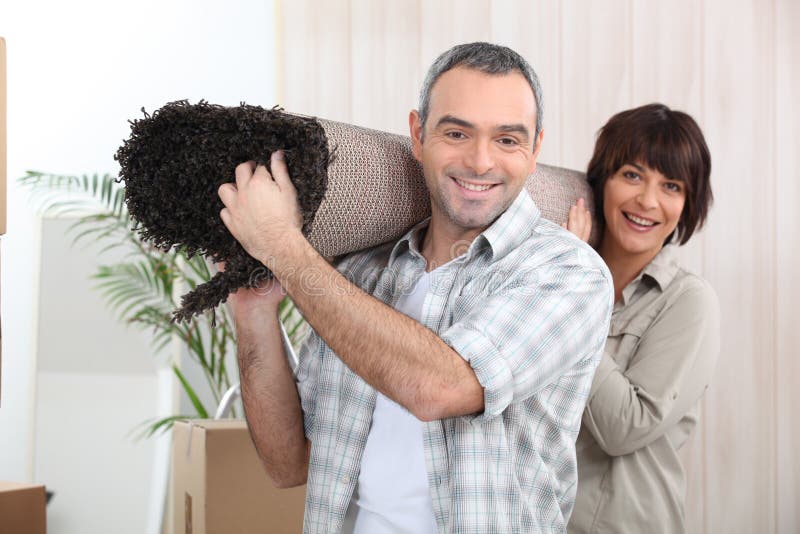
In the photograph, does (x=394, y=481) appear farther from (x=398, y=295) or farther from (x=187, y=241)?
(x=187, y=241)

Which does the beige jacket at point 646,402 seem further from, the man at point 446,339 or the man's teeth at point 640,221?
the man at point 446,339

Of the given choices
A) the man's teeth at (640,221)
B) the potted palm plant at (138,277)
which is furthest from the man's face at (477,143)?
the potted palm plant at (138,277)

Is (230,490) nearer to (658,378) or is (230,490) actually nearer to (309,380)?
(309,380)

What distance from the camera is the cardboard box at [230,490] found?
79.9 inches

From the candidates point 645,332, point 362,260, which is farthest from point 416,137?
point 645,332

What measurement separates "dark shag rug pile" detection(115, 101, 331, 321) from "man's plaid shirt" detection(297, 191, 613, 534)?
0.30m

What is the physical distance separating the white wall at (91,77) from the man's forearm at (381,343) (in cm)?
274

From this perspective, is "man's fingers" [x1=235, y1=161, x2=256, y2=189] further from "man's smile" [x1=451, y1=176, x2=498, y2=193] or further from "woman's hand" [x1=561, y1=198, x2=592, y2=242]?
"woman's hand" [x1=561, y1=198, x2=592, y2=242]

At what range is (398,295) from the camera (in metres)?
1.44

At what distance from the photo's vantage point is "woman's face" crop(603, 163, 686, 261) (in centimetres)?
174

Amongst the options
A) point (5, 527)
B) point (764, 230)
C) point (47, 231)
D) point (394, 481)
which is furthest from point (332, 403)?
point (47, 231)

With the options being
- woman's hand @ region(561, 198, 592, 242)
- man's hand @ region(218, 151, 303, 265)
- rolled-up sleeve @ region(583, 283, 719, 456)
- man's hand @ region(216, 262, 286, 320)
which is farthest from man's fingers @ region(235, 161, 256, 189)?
rolled-up sleeve @ region(583, 283, 719, 456)

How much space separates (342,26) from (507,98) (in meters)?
1.92

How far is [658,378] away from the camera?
1.66 meters
